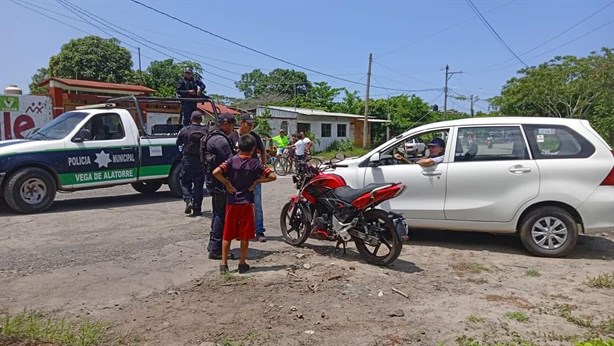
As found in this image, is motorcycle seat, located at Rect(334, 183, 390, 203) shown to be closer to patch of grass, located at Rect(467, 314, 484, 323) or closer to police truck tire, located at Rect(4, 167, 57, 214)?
patch of grass, located at Rect(467, 314, 484, 323)

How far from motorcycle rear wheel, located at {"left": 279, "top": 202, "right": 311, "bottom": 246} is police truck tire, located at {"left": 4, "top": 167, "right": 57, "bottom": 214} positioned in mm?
4639

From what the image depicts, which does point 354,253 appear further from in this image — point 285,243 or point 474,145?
point 474,145

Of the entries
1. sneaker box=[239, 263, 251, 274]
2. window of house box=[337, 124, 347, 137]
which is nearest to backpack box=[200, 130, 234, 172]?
sneaker box=[239, 263, 251, 274]

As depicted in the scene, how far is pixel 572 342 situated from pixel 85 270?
189 inches

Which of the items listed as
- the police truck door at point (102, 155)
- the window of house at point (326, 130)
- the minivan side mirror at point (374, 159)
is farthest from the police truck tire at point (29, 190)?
the window of house at point (326, 130)

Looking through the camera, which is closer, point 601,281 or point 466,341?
point 466,341

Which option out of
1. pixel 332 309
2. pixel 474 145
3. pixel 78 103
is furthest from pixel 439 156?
pixel 78 103

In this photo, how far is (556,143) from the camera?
238 inches

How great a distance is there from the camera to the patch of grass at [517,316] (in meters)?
4.01

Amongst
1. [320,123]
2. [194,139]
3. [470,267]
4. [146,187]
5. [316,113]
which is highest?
[316,113]

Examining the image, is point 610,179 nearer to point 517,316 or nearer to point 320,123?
point 517,316

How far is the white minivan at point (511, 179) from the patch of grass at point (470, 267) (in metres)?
0.73

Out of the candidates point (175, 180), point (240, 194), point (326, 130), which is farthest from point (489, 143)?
point (326, 130)

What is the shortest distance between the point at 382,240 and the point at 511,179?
197 cm
